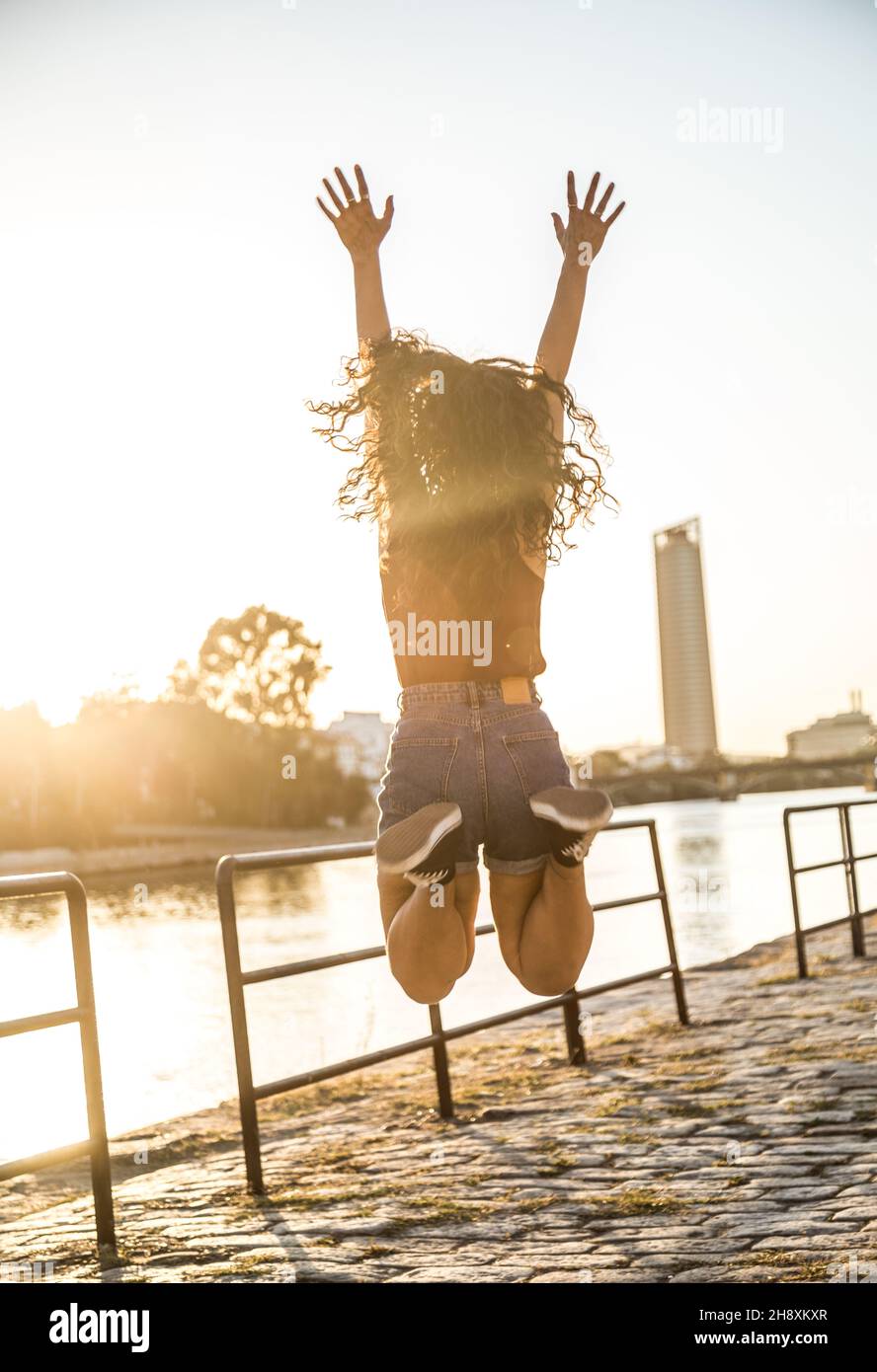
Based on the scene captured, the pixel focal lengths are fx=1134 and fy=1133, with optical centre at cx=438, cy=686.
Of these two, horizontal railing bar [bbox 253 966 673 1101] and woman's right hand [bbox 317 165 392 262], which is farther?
horizontal railing bar [bbox 253 966 673 1101]

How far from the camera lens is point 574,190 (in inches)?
119

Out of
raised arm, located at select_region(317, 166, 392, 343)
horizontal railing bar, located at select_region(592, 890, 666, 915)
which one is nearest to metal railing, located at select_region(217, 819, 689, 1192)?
horizontal railing bar, located at select_region(592, 890, 666, 915)

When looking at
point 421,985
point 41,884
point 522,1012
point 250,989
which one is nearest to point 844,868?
point 522,1012

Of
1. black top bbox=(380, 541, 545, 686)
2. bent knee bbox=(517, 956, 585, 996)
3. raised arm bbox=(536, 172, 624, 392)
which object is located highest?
raised arm bbox=(536, 172, 624, 392)

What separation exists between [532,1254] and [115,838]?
51.2 m

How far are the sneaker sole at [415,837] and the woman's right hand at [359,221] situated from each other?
55.4 inches

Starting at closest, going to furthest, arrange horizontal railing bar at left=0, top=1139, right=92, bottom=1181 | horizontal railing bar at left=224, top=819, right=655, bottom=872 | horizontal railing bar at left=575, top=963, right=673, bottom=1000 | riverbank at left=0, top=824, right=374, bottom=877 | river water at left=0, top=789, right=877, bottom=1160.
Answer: horizontal railing bar at left=0, top=1139, right=92, bottom=1181
horizontal railing bar at left=224, top=819, right=655, bottom=872
horizontal railing bar at left=575, top=963, right=673, bottom=1000
river water at left=0, top=789, right=877, bottom=1160
riverbank at left=0, top=824, right=374, bottom=877

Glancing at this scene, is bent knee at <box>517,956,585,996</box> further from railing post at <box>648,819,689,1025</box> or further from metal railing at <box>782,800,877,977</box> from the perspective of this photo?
metal railing at <box>782,800,877,977</box>

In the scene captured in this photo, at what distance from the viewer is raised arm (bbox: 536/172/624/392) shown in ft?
9.07

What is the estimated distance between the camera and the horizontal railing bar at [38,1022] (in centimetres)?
324

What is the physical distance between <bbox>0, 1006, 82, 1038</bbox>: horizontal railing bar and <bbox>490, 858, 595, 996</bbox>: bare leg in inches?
53.9

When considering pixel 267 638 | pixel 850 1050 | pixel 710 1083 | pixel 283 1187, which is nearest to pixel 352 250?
pixel 283 1187

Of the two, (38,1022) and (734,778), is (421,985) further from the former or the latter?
(734,778)
